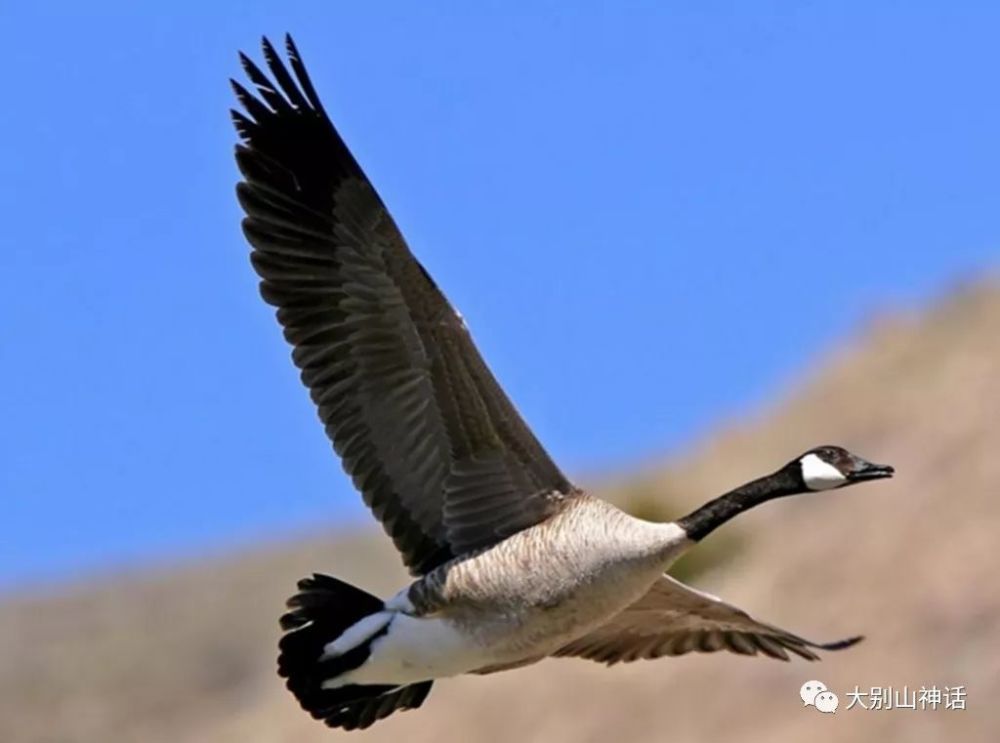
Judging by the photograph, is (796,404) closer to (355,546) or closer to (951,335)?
(951,335)

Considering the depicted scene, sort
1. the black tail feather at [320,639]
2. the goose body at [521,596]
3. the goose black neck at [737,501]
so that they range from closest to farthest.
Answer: the goose body at [521,596] → the goose black neck at [737,501] → the black tail feather at [320,639]

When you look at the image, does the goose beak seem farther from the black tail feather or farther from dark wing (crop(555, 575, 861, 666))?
the black tail feather

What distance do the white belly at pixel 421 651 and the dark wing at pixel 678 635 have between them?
1260 mm

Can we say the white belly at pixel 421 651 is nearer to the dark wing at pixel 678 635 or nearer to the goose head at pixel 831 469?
the dark wing at pixel 678 635

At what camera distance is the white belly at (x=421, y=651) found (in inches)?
442

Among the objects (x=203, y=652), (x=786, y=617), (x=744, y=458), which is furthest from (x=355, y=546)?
(x=786, y=617)

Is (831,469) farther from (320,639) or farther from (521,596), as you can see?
(320,639)

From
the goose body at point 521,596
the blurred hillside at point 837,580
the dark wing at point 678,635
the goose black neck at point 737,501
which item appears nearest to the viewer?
the goose body at point 521,596

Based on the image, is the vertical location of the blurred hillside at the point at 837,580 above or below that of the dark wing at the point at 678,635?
above

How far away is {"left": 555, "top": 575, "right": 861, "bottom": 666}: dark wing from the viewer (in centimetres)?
1244

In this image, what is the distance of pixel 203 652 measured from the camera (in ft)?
179

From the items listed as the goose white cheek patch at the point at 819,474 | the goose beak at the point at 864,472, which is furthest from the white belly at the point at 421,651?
the goose beak at the point at 864,472

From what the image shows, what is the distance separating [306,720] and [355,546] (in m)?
27.9

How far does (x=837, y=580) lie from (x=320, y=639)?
18.1m
